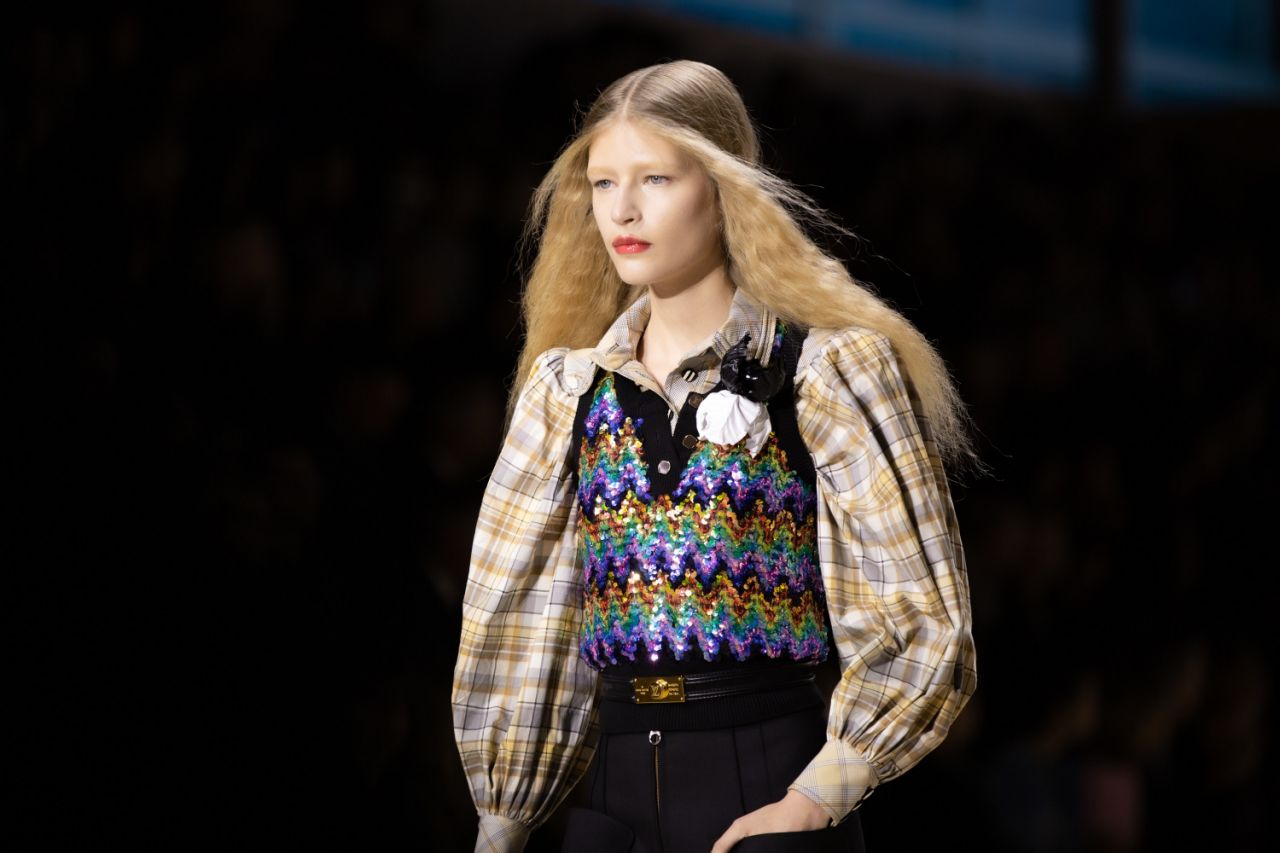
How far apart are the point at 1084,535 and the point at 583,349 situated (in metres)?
1.74

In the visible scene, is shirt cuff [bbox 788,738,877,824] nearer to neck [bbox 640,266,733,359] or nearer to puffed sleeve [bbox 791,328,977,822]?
puffed sleeve [bbox 791,328,977,822]

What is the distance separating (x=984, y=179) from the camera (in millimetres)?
3025

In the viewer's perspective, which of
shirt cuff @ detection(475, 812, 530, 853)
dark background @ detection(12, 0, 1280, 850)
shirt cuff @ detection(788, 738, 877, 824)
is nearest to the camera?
shirt cuff @ detection(788, 738, 877, 824)

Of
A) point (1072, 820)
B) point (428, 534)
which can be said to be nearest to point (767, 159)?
point (428, 534)

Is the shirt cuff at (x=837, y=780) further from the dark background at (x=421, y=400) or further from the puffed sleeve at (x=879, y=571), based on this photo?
the dark background at (x=421, y=400)

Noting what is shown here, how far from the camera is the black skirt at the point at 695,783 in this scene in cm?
106

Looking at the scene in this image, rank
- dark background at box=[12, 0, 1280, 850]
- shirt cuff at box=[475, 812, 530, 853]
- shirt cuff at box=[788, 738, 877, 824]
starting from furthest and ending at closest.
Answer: dark background at box=[12, 0, 1280, 850]
shirt cuff at box=[475, 812, 530, 853]
shirt cuff at box=[788, 738, 877, 824]

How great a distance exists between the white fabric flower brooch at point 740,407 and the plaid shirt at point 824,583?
0.07 feet

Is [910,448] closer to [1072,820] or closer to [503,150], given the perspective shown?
[503,150]

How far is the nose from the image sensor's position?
1115mm

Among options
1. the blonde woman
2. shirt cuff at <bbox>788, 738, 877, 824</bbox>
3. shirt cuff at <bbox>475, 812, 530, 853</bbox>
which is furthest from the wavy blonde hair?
shirt cuff at <bbox>475, 812, 530, 853</bbox>

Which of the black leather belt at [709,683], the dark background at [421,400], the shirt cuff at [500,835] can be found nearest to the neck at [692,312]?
the black leather belt at [709,683]

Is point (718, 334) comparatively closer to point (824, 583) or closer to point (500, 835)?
point (824, 583)

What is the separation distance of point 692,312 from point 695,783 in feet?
1.06
